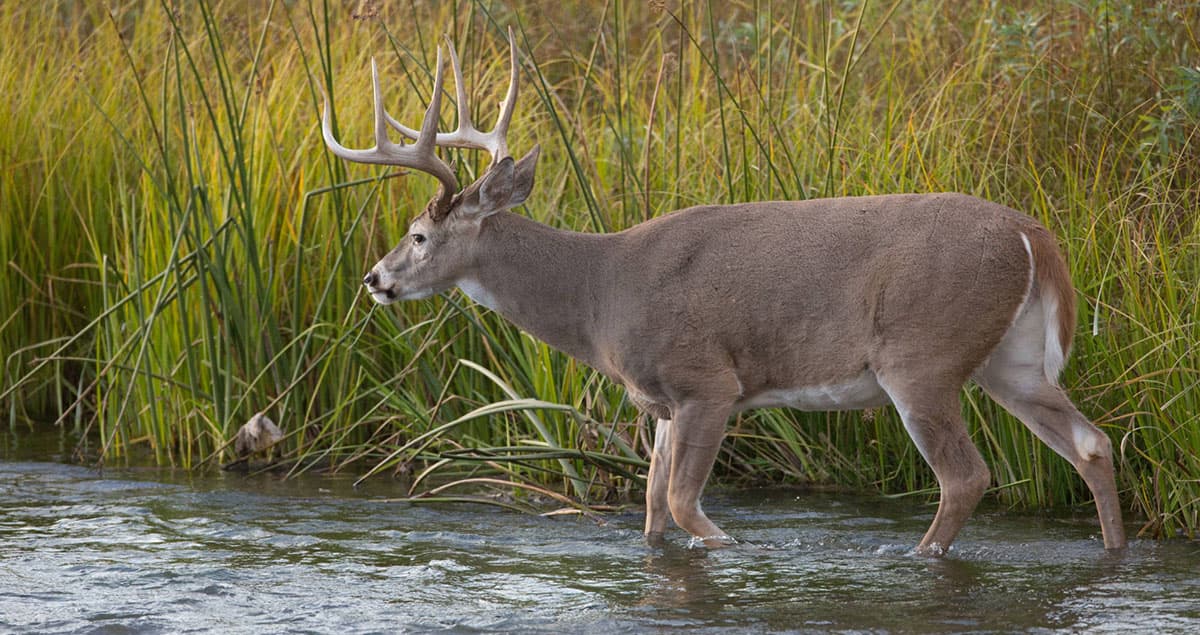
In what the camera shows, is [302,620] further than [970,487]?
No

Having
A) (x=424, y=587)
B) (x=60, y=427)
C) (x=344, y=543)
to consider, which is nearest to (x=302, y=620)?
(x=424, y=587)

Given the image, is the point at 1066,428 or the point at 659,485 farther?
the point at 659,485

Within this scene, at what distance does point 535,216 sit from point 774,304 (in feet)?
7.50

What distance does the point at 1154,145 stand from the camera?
766 cm

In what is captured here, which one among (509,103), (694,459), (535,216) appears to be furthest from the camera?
(535,216)

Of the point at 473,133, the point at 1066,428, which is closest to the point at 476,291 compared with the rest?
Answer: the point at 473,133

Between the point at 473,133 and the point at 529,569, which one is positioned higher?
the point at 473,133

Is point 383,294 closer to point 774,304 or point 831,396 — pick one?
point 774,304

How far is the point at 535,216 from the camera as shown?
8.16 metres

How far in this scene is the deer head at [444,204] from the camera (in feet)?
21.0

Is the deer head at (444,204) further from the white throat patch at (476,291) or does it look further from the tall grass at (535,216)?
the tall grass at (535,216)

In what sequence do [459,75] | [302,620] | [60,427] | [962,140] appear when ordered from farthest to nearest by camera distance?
[60,427], [962,140], [459,75], [302,620]

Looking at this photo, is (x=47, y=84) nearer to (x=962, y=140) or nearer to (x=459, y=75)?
(x=459, y=75)

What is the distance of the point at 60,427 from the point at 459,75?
150 inches
